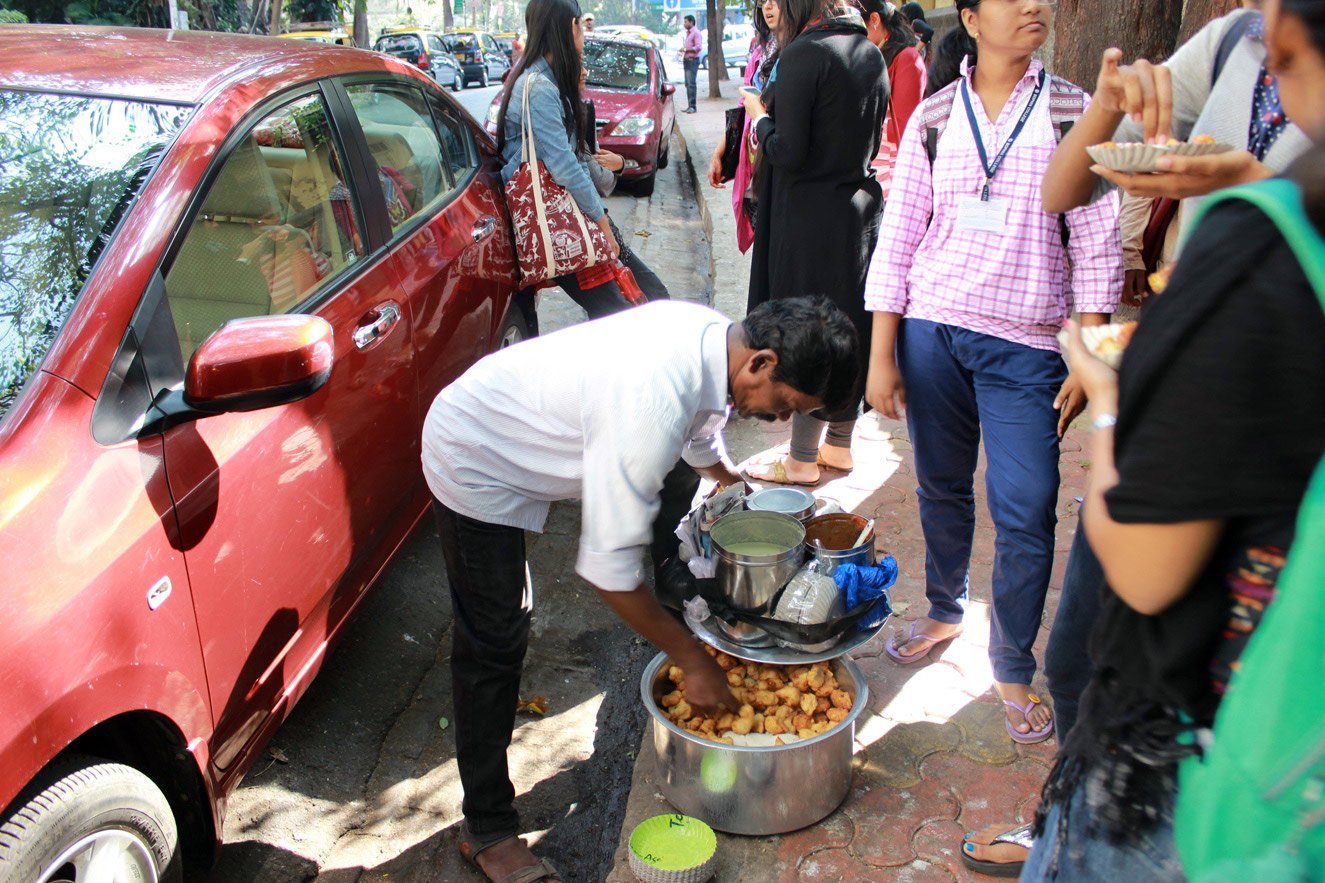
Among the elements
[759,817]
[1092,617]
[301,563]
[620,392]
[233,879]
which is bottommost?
[233,879]

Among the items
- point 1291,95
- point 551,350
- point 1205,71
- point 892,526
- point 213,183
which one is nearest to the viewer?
point 1291,95

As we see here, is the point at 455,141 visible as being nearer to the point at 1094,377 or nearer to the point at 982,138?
the point at 982,138

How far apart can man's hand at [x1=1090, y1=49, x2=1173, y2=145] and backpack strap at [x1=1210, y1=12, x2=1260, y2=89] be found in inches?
6.0

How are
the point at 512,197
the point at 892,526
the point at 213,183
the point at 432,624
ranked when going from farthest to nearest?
the point at 512,197
the point at 892,526
the point at 432,624
the point at 213,183

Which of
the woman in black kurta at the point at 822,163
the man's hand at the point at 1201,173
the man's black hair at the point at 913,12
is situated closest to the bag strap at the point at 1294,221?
the man's hand at the point at 1201,173

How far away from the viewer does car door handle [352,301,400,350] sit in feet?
9.50

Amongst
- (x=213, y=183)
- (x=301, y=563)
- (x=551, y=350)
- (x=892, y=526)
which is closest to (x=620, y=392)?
(x=551, y=350)

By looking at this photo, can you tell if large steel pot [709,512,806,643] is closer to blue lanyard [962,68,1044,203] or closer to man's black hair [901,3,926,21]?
blue lanyard [962,68,1044,203]

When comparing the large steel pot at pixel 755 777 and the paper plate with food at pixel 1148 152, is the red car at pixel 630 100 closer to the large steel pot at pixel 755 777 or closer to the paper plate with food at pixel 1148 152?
the large steel pot at pixel 755 777

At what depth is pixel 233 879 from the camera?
101 inches

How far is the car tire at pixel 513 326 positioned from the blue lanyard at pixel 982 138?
6.63ft

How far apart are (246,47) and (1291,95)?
292 cm

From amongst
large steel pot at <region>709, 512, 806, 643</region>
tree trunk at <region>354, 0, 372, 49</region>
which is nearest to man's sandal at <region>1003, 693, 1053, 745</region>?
large steel pot at <region>709, 512, 806, 643</region>

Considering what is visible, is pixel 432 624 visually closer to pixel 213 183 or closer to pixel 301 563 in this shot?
pixel 301 563
